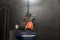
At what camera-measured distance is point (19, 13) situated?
5.08ft

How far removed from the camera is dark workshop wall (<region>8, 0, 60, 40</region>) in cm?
147

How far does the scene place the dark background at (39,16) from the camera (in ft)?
4.85

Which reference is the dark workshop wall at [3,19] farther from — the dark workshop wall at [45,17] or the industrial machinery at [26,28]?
the industrial machinery at [26,28]

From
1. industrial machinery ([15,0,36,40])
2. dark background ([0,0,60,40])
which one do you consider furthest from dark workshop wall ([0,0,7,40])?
industrial machinery ([15,0,36,40])

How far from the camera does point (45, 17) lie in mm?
1500

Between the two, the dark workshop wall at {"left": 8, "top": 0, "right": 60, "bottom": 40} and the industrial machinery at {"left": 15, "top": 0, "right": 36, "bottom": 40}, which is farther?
the dark workshop wall at {"left": 8, "top": 0, "right": 60, "bottom": 40}

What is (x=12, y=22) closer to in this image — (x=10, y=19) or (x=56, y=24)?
(x=10, y=19)

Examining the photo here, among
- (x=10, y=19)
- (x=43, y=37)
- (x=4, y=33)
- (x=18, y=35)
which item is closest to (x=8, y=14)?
(x=10, y=19)

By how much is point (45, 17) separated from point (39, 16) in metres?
0.08

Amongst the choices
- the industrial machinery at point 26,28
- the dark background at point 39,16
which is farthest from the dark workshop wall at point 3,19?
the industrial machinery at point 26,28

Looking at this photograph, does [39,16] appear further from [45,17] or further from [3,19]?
[3,19]

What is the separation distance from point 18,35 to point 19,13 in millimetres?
327

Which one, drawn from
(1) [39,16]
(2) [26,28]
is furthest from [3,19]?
(1) [39,16]

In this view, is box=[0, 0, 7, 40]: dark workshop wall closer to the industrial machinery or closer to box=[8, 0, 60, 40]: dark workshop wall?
box=[8, 0, 60, 40]: dark workshop wall
